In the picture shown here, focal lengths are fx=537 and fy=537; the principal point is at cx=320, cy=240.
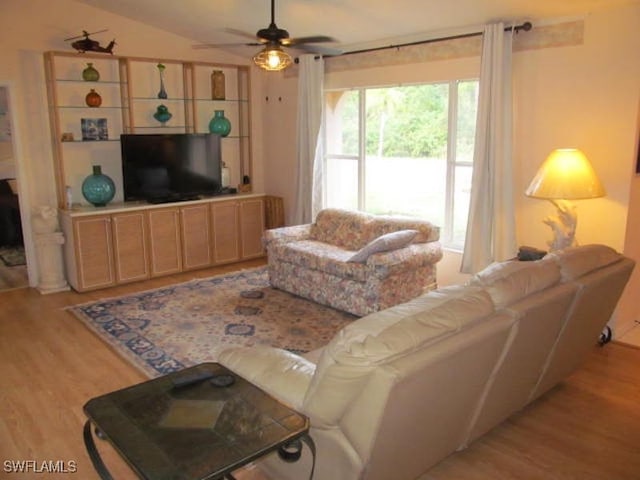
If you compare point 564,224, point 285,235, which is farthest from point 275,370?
point 285,235

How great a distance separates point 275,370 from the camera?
7.54 feet

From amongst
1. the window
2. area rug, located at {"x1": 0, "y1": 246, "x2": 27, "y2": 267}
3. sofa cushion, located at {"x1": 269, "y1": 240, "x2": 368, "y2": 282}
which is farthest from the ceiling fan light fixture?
area rug, located at {"x1": 0, "y1": 246, "x2": 27, "y2": 267}

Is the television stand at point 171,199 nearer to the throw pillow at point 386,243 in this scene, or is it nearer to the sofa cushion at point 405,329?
the throw pillow at point 386,243

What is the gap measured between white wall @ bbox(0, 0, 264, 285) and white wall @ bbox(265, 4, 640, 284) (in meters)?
3.62

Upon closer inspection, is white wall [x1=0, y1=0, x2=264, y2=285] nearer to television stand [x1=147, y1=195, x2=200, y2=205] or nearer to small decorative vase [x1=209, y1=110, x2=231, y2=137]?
television stand [x1=147, y1=195, x2=200, y2=205]

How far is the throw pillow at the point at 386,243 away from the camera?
4.52 metres

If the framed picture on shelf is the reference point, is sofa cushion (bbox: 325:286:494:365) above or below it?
below

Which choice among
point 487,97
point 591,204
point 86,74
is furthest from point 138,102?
point 591,204

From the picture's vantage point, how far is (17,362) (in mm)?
3949

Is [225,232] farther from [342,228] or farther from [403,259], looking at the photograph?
[403,259]

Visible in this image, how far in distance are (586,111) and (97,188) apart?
4.70 m

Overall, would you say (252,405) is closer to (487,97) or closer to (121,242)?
(487,97)

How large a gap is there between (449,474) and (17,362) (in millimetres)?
3152

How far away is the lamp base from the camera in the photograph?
4.11 m
